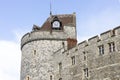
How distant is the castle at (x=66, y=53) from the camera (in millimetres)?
35438

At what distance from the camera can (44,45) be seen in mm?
44781

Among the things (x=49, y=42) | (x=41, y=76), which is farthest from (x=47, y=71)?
(x=49, y=42)

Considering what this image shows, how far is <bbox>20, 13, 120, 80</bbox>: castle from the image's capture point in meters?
35.4

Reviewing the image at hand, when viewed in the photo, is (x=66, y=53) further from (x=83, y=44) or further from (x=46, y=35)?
(x=46, y=35)

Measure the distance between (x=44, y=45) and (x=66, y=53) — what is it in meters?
3.80

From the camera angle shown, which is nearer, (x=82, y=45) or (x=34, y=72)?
(x=82, y=45)

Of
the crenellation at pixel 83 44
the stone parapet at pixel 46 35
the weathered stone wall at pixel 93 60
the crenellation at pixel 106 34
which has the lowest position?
the weathered stone wall at pixel 93 60

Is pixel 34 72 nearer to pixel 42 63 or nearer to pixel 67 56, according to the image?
pixel 42 63

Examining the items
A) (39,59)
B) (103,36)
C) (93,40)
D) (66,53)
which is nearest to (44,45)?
(39,59)

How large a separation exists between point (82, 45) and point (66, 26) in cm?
769

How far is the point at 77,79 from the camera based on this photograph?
3956 centimetres

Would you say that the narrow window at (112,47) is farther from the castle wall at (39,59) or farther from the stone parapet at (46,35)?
the stone parapet at (46,35)

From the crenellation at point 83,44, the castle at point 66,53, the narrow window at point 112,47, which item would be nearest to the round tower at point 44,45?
the castle at point 66,53

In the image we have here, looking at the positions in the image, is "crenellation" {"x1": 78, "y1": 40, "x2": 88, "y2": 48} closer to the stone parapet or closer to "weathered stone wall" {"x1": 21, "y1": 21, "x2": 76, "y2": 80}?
"weathered stone wall" {"x1": 21, "y1": 21, "x2": 76, "y2": 80}
